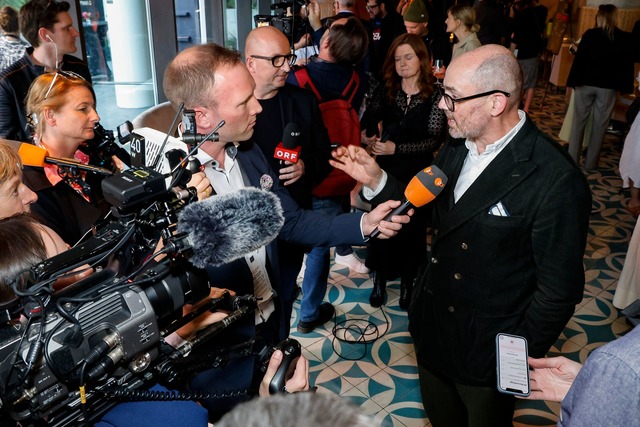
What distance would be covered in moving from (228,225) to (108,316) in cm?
31

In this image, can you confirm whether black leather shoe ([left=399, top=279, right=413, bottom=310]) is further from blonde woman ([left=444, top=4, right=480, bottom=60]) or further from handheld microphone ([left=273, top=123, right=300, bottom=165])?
blonde woman ([left=444, top=4, right=480, bottom=60])

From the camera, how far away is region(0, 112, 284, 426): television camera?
3.29ft

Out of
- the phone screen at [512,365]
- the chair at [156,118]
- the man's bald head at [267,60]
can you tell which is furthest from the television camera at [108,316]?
the chair at [156,118]

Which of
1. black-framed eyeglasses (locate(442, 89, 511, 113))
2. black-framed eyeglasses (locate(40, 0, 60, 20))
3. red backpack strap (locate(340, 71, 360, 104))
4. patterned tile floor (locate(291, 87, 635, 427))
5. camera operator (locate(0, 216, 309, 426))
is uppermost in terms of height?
black-framed eyeglasses (locate(40, 0, 60, 20))

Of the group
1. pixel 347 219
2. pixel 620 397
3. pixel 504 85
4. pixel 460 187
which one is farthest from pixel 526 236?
pixel 620 397

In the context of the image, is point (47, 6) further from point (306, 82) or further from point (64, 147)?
point (306, 82)

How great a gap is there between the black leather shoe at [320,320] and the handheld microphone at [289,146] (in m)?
1.19

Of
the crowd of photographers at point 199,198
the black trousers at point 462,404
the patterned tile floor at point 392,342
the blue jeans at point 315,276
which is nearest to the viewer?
the crowd of photographers at point 199,198

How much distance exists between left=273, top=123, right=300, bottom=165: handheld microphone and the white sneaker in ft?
5.31

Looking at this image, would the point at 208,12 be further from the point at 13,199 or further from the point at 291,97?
the point at 13,199

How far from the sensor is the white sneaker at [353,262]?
4.04 metres

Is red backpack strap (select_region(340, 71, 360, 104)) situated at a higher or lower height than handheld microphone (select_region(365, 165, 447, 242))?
higher

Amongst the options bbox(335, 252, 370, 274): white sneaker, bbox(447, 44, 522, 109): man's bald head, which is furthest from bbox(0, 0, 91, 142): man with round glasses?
bbox(447, 44, 522, 109): man's bald head

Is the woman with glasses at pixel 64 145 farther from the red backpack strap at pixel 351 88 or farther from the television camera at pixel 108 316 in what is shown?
the red backpack strap at pixel 351 88
